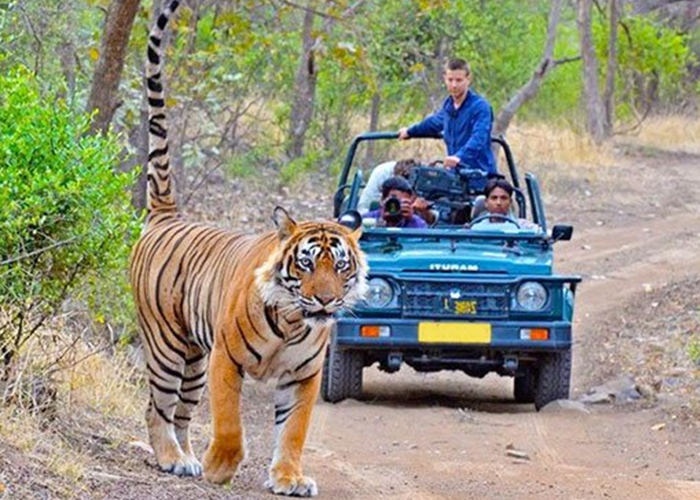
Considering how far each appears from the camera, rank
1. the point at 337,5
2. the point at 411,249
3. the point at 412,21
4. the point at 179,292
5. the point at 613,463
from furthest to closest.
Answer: the point at 412,21
the point at 337,5
the point at 411,249
the point at 613,463
the point at 179,292

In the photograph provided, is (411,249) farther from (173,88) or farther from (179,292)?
(173,88)

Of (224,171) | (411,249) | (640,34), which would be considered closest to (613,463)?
(411,249)

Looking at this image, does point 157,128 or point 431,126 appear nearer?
point 157,128

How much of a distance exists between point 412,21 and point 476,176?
13.8 meters

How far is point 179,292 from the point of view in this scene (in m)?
7.68

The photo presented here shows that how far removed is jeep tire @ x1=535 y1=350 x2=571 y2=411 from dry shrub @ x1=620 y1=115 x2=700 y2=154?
25.6 meters

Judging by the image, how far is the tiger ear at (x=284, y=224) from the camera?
698 centimetres

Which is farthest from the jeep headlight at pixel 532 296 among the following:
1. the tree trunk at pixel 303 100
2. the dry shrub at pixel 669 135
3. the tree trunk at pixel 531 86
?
the dry shrub at pixel 669 135

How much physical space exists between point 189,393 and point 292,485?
3.47 ft

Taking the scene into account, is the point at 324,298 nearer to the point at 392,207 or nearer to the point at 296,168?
the point at 392,207

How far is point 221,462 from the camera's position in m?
7.03

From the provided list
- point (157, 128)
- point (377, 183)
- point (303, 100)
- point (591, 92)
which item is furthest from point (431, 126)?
point (591, 92)

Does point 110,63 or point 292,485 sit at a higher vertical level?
Answer: point 110,63

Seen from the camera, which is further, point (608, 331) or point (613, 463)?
point (608, 331)
